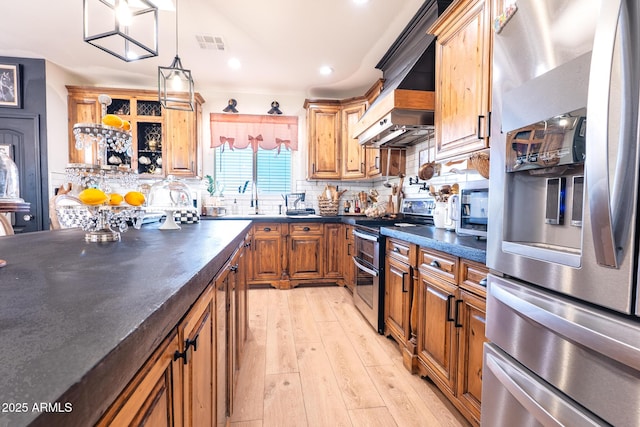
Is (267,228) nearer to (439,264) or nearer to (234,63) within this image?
(234,63)

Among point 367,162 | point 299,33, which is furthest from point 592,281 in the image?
point 367,162

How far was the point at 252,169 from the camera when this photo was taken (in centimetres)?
446

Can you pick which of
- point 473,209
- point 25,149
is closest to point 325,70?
point 473,209

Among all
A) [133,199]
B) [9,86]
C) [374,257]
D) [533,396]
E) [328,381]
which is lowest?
[328,381]

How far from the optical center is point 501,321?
1.03m

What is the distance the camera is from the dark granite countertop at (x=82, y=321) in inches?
10.8

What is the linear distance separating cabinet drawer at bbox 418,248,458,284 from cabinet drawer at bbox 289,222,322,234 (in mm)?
2082

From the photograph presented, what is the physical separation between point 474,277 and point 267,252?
2777 millimetres

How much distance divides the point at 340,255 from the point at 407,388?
2.17m

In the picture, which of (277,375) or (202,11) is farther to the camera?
(202,11)

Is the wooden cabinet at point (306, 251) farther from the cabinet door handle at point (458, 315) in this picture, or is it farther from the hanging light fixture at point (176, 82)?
the cabinet door handle at point (458, 315)

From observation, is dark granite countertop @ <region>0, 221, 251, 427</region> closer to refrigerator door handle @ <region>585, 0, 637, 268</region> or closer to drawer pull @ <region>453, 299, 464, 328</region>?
refrigerator door handle @ <region>585, 0, 637, 268</region>

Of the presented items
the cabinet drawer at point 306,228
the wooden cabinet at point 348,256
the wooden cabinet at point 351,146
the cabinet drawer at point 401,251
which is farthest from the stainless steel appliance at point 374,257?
the wooden cabinet at point 351,146

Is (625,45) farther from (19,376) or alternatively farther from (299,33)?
(299,33)
